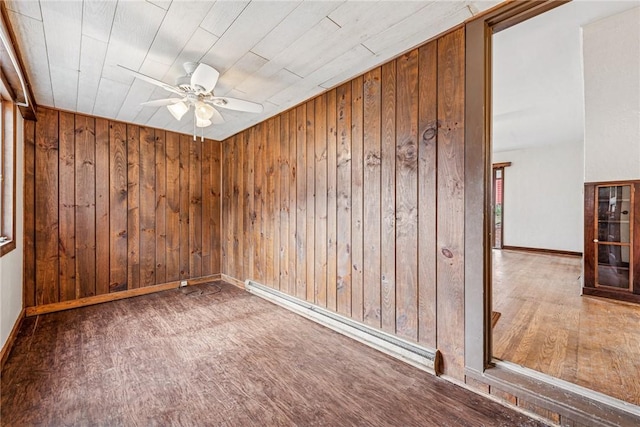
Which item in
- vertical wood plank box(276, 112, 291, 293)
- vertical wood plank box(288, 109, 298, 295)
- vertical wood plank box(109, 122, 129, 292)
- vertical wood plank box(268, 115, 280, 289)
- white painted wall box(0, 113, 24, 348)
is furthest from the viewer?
vertical wood plank box(109, 122, 129, 292)

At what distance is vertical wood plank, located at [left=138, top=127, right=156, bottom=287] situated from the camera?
11.9ft

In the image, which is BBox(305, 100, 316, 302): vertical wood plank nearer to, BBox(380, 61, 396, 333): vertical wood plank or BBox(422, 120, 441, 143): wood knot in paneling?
BBox(380, 61, 396, 333): vertical wood plank

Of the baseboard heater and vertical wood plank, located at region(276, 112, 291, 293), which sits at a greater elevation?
vertical wood plank, located at region(276, 112, 291, 293)

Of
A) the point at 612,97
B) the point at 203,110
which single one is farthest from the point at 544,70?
the point at 203,110

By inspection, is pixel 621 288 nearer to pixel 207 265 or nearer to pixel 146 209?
pixel 207 265

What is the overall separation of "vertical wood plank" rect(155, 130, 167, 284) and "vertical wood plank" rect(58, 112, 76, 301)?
2.78ft

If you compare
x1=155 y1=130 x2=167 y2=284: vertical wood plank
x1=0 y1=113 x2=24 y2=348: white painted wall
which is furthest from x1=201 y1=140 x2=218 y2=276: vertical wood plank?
Answer: x1=0 y1=113 x2=24 y2=348: white painted wall

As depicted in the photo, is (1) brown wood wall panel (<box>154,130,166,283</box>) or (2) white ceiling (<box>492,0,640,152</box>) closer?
(2) white ceiling (<box>492,0,640,152</box>)

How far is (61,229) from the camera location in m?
3.08

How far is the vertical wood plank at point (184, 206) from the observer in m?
3.97

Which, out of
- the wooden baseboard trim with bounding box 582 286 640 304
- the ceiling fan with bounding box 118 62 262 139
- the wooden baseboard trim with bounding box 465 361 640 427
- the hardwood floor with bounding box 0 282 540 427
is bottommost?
the hardwood floor with bounding box 0 282 540 427

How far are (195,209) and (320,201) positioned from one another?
7.71 ft

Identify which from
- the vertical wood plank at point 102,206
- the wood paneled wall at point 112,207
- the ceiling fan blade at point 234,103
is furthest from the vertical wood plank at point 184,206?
the ceiling fan blade at point 234,103

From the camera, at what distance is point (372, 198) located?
2238mm
